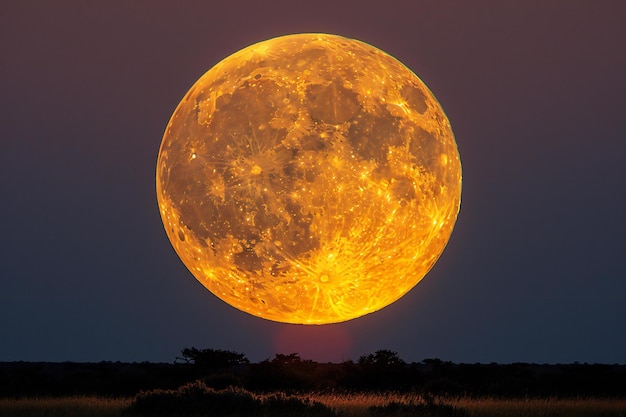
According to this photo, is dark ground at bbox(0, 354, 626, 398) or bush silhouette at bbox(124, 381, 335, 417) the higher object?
dark ground at bbox(0, 354, 626, 398)

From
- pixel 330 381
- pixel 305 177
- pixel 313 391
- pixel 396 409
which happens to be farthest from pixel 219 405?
pixel 330 381

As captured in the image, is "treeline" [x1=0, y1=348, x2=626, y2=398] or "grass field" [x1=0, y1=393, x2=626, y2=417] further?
"treeline" [x1=0, y1=348, x2=626, y2=398]

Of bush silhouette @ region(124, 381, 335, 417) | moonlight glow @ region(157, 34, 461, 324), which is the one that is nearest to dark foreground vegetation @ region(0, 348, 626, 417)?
bush silhouette @ region(124, 381, 335, 417)

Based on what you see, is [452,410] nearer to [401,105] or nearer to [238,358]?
[401,105]

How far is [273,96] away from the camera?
39.2ft

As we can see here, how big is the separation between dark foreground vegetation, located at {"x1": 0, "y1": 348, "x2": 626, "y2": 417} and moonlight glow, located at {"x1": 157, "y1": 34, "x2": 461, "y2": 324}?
7682mm

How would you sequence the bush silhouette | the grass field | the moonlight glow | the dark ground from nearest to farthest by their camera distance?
the moonlight glow < the bush silhouette < the grass field < the dark ground

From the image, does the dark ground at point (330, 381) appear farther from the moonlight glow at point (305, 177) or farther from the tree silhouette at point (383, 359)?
the moonlight glow at point (305, 177)

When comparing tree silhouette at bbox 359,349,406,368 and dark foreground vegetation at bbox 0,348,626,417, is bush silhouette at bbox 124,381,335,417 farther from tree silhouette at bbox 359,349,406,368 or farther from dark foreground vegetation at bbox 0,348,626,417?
tree silhouette at bbox 359,349,406,368

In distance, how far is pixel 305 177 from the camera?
11781mm

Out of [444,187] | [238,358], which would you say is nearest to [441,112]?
[444,187]

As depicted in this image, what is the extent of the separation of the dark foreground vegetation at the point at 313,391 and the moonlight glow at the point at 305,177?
7.68 metres

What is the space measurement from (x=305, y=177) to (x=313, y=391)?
2233 cm

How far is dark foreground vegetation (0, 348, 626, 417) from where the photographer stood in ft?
67.3
